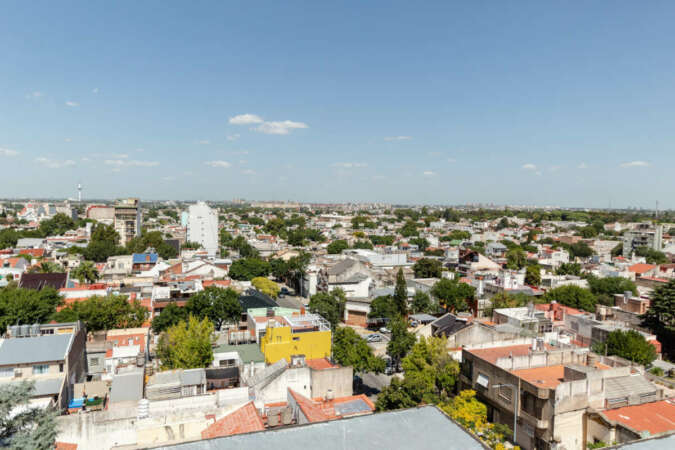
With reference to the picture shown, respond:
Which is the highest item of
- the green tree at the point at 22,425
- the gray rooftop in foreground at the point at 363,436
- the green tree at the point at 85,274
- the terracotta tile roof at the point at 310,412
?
the gray rooftop in foreground at the point at 363,436

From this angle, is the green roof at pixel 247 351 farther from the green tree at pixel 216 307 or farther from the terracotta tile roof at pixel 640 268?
the terracotta tile roof at pixel 640 268

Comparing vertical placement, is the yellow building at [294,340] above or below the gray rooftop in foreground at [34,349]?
below

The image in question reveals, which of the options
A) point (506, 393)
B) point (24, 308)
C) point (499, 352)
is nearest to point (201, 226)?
point (24, 308)

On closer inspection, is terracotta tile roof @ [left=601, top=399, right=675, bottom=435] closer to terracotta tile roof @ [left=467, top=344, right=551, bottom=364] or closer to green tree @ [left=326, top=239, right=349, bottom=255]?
terracotta tile roof @ [left=467, top=344, right=551, bottom=364]

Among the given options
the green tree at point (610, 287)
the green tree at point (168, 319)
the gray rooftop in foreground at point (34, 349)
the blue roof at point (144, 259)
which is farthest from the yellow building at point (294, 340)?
the blue roof at point (144, 259)

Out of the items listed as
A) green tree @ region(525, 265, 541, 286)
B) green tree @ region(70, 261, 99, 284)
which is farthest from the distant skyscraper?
green tree @ region(525, 265, 541, 286)

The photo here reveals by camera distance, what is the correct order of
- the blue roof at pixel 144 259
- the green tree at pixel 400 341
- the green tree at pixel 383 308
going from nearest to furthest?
the green tree at pixel 400 341 < the green tree at pixel 383 308 < the blue roof at pixel 144 259
